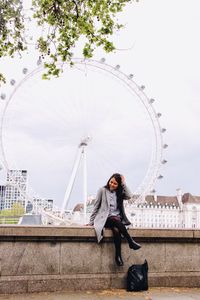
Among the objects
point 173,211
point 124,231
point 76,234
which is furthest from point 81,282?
point 173,211

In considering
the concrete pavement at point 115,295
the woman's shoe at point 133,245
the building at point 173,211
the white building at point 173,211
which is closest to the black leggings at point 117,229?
the woman's shoe at point 133,245

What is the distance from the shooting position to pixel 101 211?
718cm

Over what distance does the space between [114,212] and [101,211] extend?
0.20 m

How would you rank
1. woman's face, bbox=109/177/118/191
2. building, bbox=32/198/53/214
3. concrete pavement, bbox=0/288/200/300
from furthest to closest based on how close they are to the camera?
building, bbox=32/198/53/214 → woman's face, bbox=109/177/118/191 → concrete pavement, bbox=0/288/200/300

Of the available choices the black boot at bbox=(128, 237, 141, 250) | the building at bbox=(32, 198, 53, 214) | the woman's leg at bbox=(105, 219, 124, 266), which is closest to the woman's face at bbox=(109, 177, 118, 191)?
the woman's leg at bbox=(105, 219, 124, 266)

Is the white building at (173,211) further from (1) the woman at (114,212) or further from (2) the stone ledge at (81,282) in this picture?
(1) the woman at (114,212)

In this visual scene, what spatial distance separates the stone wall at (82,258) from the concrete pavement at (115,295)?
142 millimetres

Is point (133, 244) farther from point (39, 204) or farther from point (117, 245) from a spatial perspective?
point (39, 204)

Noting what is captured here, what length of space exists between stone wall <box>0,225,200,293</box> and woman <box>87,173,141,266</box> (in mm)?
141

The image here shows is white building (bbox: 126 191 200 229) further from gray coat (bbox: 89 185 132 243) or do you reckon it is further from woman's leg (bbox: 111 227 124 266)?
woman's leg (bbox: 111 227 124 266)

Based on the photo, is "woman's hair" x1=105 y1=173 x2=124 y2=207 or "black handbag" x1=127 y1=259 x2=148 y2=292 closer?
"black handbag" x1=127 y1=259 x2=148 y2=292

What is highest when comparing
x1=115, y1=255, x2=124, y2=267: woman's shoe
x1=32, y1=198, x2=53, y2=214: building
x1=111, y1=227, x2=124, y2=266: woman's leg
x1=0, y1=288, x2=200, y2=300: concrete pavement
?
x1=32, y1=198, x2=53, y2=214: building

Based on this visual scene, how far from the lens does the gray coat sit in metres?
6.98

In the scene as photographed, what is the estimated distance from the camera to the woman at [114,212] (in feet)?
22.9
